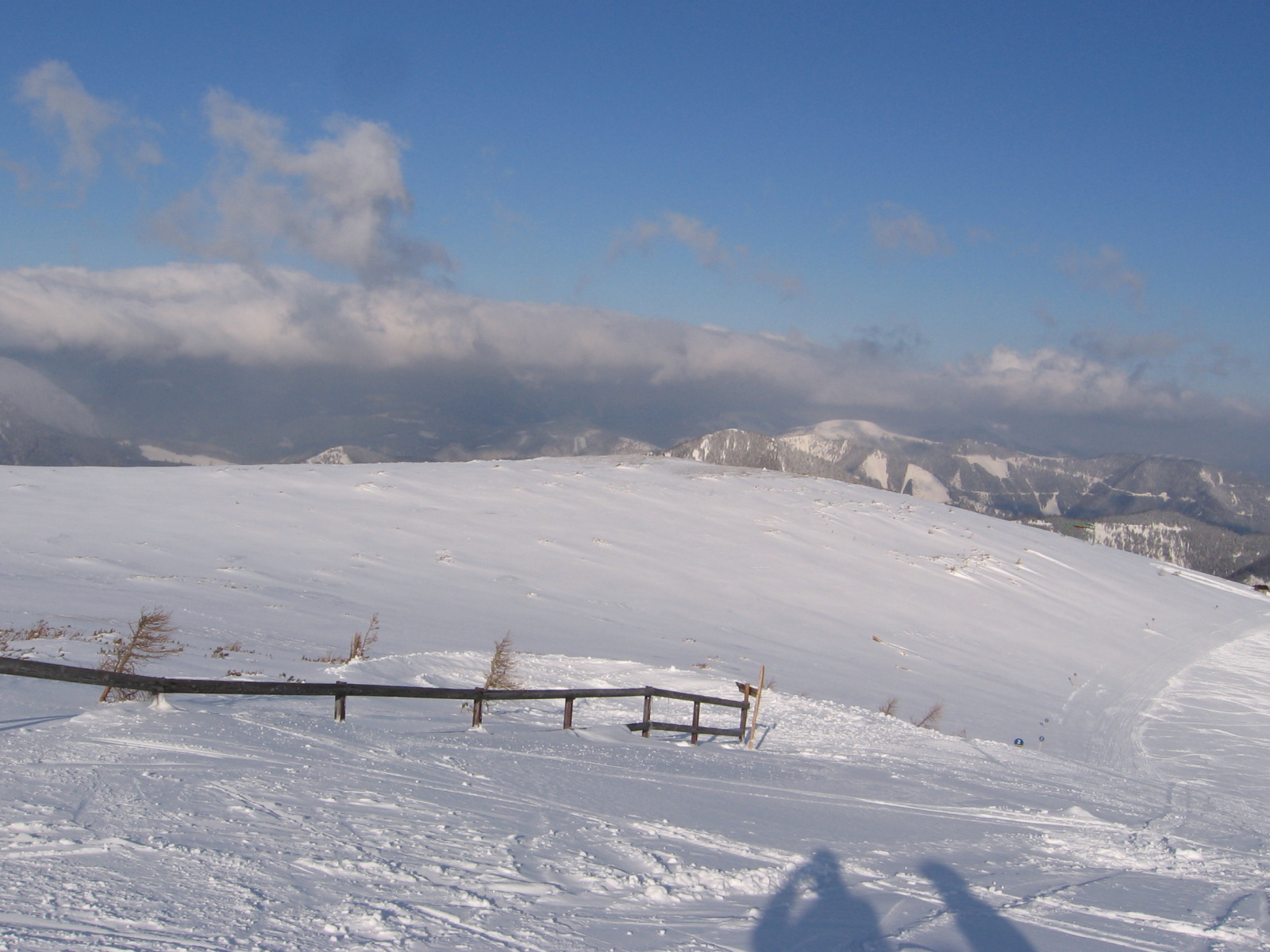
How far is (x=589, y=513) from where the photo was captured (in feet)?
127

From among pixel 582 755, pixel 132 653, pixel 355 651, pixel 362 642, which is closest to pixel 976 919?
pixel 582 755

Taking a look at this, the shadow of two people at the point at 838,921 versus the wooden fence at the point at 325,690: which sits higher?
the wooden fence at the point at 325,690

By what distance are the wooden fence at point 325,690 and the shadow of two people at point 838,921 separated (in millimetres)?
5172

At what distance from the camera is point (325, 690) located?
9.18m

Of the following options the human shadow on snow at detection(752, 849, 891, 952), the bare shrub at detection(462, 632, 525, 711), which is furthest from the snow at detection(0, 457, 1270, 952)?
the bare shrub at detection(462, 632, 525, 711)

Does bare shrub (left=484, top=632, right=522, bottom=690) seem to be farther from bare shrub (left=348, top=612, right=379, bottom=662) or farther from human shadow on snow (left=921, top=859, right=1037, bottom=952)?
Answer: human shadow on snow (left=921, top=859, right=1037, bottom=952)

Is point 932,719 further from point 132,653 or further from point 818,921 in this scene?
point 132,653

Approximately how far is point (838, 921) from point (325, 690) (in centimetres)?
589

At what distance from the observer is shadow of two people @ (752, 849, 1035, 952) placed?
5047 millimetres

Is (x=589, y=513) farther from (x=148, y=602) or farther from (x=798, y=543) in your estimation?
(x=148, y=602)

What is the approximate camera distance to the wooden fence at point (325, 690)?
7.16 meters

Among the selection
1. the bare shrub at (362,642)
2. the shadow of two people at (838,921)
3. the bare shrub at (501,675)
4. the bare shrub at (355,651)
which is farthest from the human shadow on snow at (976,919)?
the bare shrub at (362,642)

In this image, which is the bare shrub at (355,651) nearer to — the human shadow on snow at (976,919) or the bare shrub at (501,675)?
the bare shrub at (501,675)

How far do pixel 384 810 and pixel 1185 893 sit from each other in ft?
20.3
